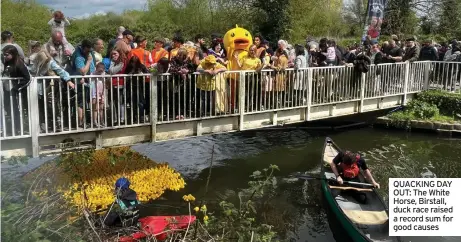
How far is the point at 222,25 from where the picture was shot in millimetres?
35875

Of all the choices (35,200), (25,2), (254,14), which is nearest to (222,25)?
(254,14)

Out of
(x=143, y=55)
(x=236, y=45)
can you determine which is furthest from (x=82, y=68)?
(x=236, y=45)

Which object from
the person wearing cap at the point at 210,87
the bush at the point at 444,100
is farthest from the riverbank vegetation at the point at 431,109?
the person wearing cap at the point at 210,87

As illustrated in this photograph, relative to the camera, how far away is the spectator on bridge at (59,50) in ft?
28.2

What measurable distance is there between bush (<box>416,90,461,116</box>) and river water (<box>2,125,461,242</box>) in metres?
1.34

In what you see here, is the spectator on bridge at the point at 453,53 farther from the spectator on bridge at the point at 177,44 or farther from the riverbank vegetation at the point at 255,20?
the riverbank vegetation at the point at 255,20

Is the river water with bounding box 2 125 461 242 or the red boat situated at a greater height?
the red boat

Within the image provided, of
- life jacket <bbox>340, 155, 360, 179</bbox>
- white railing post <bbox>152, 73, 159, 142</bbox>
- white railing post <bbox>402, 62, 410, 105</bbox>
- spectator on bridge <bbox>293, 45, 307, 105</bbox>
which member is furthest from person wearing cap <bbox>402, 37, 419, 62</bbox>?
white railing post <bbox>152, 73, 159, 142</bbox>

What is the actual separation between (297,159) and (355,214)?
5.53m

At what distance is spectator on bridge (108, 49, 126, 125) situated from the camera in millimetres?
8594

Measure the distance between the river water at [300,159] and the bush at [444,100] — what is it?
4.38 ft

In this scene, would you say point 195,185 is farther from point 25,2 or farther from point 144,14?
point 144,14

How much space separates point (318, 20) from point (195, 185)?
2642 cm

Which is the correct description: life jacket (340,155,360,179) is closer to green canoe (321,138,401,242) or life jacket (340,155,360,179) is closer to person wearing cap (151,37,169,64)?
green canoe (321,138,401,242)
